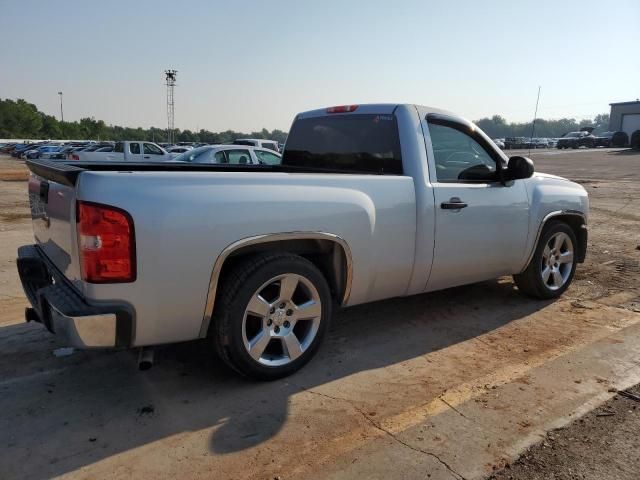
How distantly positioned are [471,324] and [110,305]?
3.21m

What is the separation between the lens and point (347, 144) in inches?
185

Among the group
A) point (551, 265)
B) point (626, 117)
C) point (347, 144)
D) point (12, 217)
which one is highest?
point (626, 117)

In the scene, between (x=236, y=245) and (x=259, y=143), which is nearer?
(x=236, y=245)

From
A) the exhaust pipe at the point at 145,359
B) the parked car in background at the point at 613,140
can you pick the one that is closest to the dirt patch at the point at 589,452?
the exhaust pipe at the point at 145,359

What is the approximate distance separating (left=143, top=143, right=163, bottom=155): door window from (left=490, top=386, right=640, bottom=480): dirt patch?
23290mm

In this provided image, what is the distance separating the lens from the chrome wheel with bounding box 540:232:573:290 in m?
5.43

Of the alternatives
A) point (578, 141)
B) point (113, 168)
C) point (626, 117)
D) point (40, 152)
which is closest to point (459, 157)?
point (113, 168)

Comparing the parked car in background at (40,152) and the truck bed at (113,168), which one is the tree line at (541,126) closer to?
the parked car in background at (40,152)

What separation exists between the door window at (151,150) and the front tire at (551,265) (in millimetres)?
21302

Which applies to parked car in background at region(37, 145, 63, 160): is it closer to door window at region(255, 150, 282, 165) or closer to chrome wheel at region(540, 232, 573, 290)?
door window at region(255, 150, 282, 165)

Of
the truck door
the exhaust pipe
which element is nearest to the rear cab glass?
the truck door

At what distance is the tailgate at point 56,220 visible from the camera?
9.98ft

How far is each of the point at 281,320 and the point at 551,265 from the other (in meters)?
3.28

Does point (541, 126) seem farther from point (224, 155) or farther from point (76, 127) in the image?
point (224, 155)
